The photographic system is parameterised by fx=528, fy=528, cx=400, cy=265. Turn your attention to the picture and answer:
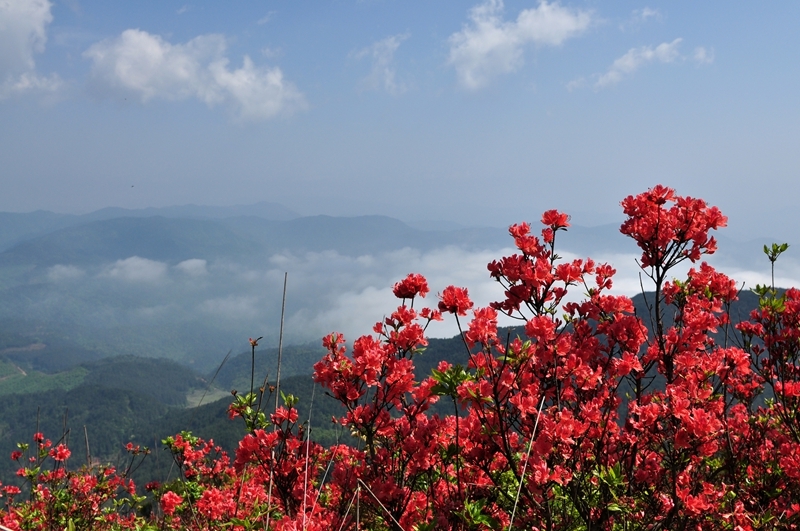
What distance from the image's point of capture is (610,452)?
377 centimetres

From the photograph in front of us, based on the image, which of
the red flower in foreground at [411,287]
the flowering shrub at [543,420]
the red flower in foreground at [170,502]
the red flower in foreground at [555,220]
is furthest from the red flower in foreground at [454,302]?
the red flower in foreground at [170,502]

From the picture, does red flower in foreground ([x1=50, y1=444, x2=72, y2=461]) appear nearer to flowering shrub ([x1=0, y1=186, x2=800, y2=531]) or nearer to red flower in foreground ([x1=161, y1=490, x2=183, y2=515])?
red flower in foreground ([x1=161, y1=490, x2=183, y2=515])

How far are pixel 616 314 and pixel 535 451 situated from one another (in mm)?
1464

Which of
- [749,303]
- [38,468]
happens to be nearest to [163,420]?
[749,303]

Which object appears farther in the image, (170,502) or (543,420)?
(170,502)

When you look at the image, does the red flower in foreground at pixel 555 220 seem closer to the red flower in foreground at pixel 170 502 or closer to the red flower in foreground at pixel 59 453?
the red flower in foreground at pixel 170 502

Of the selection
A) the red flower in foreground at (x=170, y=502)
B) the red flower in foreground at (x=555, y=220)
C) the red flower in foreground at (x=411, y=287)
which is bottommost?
the red flower in foreground at (x=170, y=502)

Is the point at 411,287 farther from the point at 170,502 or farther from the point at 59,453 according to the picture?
the point at 59,453

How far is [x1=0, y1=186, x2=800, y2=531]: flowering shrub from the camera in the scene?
10.6ft

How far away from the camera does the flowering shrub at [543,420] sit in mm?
3242

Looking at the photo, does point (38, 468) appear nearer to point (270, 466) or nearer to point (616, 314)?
point (270, 466)

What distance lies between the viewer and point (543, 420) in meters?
3.16

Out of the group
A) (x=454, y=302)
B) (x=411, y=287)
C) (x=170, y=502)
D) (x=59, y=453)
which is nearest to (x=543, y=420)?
(x=454, y=302)

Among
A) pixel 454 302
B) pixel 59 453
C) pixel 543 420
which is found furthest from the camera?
pixel 59 453
